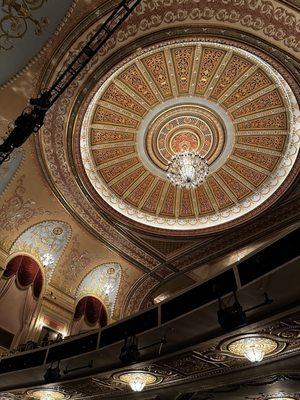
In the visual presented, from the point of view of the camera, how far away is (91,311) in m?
10.3

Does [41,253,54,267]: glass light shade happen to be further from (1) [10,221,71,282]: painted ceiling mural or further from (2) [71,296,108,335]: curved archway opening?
(2) [71,296,108,335]: curved archway opening

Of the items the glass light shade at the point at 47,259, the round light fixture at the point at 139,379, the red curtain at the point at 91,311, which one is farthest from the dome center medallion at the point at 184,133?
the round light fixture at the point at 139,379

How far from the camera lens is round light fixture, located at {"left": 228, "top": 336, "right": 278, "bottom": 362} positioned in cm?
468

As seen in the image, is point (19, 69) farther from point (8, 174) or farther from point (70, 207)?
point (70, 207)

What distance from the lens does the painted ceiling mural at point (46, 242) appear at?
350 inches

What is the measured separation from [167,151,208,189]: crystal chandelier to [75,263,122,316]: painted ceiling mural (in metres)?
3.98

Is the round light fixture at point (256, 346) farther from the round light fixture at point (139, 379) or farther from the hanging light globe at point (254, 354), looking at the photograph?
the round light fixture at point (139, 379)

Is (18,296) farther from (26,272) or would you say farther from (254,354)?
(254,354)

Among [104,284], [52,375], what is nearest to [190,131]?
[104,284]

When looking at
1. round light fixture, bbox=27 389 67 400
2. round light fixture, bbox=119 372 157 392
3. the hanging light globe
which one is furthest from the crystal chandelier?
round light fixture, bbox=27 389 67 400

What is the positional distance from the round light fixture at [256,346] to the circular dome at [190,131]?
4738 millimetres

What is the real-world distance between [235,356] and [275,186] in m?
5.01

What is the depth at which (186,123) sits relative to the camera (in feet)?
29.3

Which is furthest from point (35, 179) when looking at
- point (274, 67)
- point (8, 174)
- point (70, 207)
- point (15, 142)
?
point (274, 67)
